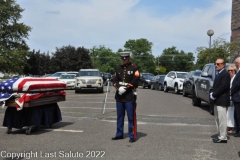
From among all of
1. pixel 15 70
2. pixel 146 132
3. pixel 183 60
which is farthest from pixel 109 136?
pixel 183 60

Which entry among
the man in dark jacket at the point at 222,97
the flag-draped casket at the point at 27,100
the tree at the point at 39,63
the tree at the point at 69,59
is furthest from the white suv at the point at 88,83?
the tree at the point at 39,63

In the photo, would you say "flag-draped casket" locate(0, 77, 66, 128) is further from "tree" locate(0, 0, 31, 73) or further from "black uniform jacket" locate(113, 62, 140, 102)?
"tree" locate(0, 0, 31, 73)

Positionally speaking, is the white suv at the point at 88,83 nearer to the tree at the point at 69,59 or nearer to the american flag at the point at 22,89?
the american flag at the point at 22,89

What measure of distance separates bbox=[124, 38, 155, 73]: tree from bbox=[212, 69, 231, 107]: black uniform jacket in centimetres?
10477

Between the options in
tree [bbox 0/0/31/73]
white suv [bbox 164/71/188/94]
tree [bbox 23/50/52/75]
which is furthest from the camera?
tree [bbox 23/50/52/75]

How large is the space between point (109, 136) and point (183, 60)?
119 m

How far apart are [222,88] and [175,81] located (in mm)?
17869

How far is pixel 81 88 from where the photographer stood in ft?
77.7

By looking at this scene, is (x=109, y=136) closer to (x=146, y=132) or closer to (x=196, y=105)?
(x=146, y=132)

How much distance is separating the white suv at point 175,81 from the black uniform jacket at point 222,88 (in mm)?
16799

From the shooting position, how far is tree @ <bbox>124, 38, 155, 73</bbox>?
112762 mm

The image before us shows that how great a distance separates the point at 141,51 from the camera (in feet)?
373

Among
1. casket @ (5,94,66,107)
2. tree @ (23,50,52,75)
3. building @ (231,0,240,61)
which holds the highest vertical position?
building @ (231,0,240,61)

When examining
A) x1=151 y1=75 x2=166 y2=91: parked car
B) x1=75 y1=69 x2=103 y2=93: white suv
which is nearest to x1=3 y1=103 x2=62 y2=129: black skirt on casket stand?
x1=75 y1=69 x2=103 y2=93: white suv
